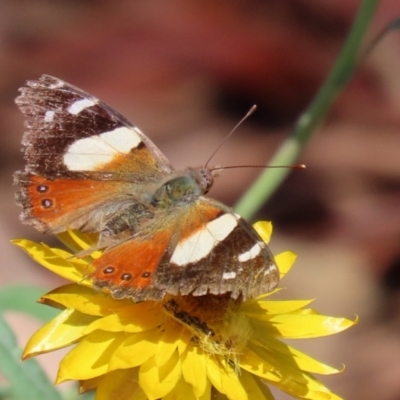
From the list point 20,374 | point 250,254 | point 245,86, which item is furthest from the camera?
point 245,86

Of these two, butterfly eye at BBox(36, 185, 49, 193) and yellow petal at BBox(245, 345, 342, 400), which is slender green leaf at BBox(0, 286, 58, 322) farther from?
yellow petal at BBox(245, 345, 342, 400)

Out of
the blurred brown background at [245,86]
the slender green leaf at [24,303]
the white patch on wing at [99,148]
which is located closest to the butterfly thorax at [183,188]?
the white patch on wing at [99,148]

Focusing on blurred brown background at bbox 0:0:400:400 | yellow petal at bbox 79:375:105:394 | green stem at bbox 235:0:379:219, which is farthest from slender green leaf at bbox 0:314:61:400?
blurred brown background at bbox 0:0:400:400

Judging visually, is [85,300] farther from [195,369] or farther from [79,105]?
[79,105]

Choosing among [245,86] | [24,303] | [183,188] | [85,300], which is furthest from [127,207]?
[245,86]

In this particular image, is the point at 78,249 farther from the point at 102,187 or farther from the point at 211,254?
the point at 211,254

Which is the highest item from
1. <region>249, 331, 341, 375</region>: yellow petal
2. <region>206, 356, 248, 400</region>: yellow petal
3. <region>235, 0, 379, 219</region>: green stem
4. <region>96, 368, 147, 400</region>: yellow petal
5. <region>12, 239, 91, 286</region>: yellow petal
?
<region>235, 0, 379, 219</region>: green stem

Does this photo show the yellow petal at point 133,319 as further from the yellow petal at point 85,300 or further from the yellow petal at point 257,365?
the yellow petal at point 257,365
